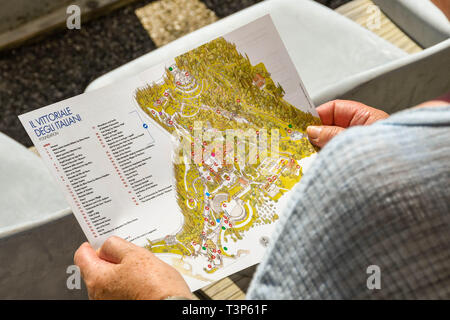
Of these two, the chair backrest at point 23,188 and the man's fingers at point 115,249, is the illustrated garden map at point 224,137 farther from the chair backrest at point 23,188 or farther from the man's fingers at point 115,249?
the chair backrest at point 23,188

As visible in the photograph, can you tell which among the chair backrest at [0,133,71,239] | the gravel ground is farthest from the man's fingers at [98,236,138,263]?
the gravel ground

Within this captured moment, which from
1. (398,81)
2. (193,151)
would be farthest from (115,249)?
(398,81)

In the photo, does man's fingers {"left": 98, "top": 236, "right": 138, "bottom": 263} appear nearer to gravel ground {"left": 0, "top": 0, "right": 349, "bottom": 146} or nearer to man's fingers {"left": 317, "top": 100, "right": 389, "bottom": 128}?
man's fingers {"left": 317, "top": 100, "right": 389, "bottom": 128}

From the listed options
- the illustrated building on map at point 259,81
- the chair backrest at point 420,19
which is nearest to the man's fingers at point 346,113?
the illustrated building on map at point 259,81

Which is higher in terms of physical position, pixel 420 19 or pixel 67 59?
pixel 67 59

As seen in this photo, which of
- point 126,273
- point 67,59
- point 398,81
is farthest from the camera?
point 67,59

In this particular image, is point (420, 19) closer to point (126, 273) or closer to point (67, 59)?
point (126, 273)

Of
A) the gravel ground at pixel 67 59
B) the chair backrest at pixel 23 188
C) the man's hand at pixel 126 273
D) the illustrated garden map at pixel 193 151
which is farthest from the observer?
the gravel ground at pixel 67 59
